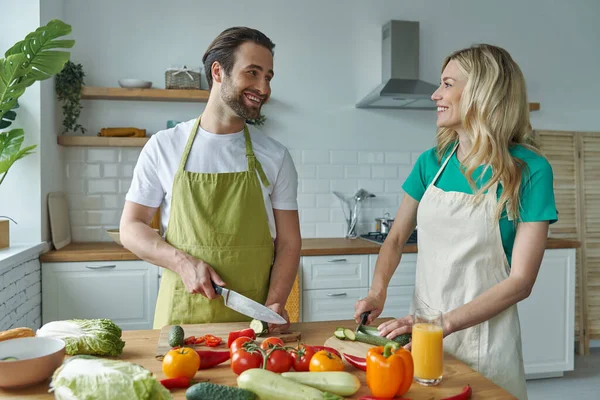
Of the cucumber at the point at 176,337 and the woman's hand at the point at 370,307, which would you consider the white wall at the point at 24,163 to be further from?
the woman's hand at the point at 370,307

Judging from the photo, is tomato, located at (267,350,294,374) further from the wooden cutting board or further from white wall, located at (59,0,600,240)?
white wall, located at (59,0,600,240)

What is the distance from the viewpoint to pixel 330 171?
14.2 ft

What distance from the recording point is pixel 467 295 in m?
1.79

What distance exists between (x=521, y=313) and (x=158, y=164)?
2.89 metres

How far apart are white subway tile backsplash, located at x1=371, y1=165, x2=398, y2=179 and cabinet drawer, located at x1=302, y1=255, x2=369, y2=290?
95cm

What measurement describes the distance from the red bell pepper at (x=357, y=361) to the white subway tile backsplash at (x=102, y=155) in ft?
9.95

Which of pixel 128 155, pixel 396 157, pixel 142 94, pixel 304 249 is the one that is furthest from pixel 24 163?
pixel 396 157

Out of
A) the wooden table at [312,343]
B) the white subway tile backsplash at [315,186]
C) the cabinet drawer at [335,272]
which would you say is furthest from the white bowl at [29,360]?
the white subway tile backsplash at [315,186]

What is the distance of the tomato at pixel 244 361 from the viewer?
130 centimetres

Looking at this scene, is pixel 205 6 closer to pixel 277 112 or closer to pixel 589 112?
pixel 277 112

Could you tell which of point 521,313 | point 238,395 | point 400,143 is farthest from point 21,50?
point 521,313

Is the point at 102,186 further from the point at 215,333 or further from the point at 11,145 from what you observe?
the point at 215,333

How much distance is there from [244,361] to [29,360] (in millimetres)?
474

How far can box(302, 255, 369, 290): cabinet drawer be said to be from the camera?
362 cm
